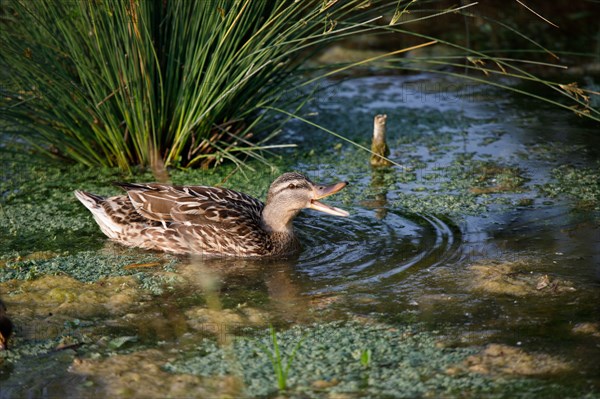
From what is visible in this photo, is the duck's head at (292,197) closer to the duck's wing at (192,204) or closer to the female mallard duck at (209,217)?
the female mallard duck at (209,217)

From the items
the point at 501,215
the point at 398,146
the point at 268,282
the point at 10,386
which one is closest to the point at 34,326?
the point at 10,386

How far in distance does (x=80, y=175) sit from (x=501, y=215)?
395cm

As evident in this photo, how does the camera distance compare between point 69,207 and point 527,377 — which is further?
point 69,207

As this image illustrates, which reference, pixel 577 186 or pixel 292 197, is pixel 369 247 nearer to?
pixel 292 197

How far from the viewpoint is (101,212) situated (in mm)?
7414

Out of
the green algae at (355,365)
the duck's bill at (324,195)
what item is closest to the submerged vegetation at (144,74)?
the duck's bill at (324,195)

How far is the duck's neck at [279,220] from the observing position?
7.23 metres

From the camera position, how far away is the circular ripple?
6480 mm

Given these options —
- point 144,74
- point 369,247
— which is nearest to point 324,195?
point 369,247

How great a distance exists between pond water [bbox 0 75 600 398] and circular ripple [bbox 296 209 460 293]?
→ 0.9 inches

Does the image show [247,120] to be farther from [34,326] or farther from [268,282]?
[34,326]

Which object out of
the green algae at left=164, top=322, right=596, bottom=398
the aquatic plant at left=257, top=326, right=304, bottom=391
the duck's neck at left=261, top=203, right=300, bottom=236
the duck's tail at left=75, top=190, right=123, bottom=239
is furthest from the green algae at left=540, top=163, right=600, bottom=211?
the duck's tail at left=75, top=190, right=123, bottom=239

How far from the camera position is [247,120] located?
9.14 m

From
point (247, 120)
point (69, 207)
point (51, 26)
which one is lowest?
point (69, 207)
